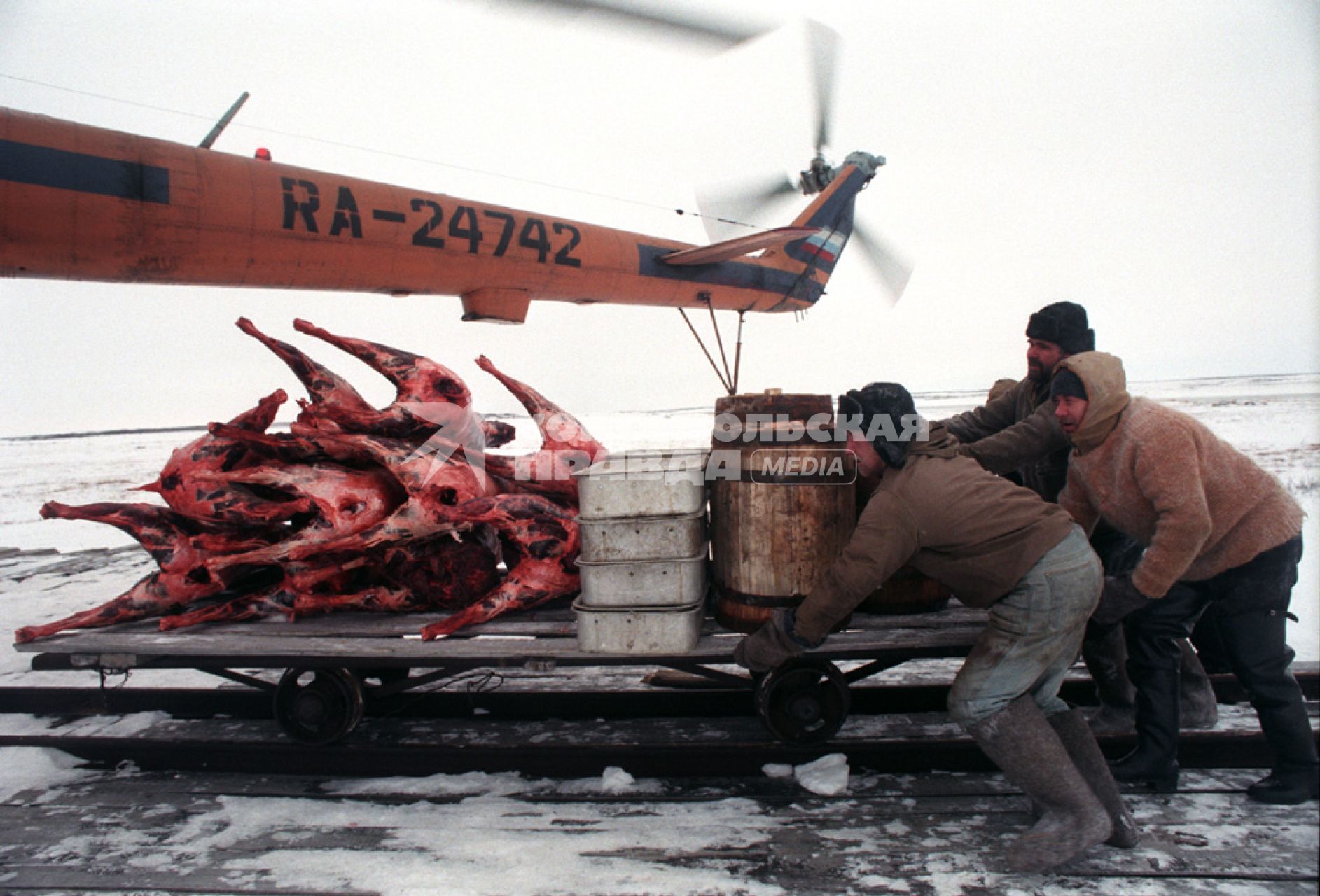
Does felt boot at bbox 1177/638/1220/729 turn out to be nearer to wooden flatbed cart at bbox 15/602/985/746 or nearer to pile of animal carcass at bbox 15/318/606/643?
wooden flatbed cart at bbox 15/602/985/746

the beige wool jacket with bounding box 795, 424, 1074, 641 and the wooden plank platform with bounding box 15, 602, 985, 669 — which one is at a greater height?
the beige wool jacket with bounding box 795, 424, 1074, 641

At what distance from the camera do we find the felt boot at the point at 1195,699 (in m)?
3.79

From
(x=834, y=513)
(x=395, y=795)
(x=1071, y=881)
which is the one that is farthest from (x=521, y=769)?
(x=1071, y=881)

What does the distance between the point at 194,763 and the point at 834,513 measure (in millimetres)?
3711

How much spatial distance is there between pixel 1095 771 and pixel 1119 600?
2.49ft

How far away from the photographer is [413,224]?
5824 millimetres

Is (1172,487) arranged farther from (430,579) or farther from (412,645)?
(430,579)

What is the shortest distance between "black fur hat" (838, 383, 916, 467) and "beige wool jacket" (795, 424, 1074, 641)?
3.8 inches

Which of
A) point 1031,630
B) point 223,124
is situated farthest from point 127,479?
point 1031,630

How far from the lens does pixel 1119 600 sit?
3133 mm

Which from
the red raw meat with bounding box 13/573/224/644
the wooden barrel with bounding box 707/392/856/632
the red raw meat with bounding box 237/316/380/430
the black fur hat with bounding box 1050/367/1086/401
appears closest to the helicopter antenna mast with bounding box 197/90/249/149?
the red raw meat with bounding box 237/316/380/430

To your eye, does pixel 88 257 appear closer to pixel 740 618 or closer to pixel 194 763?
pixel 194 763

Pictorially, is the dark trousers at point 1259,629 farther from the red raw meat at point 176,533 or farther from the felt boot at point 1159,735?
the red raw meat at point 176,533

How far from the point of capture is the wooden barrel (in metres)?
3.29
